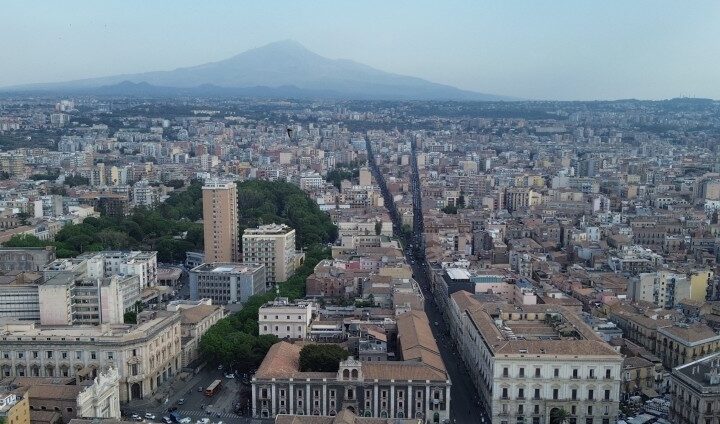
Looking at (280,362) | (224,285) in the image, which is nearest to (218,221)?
(224,285)

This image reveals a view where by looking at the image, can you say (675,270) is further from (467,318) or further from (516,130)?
(516,130)

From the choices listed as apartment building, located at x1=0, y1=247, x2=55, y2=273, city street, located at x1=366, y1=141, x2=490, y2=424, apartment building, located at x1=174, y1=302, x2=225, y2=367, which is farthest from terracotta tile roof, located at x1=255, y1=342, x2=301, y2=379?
apartment building, located at x1=0, y1=247, x2=55, y2=273

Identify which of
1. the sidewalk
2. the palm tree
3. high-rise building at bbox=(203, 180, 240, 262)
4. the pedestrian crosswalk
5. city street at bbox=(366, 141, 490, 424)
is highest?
high-rise building at bbox=(203, 180, 240, 262)

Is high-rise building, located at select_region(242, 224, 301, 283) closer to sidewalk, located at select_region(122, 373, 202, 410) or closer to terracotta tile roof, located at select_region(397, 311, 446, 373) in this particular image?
terracotta tile roof, located at select_region(397, 311, 446, 373)

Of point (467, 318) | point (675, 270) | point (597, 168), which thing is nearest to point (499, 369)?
point (467, 318)

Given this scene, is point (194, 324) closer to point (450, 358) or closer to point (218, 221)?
point (450, 358)

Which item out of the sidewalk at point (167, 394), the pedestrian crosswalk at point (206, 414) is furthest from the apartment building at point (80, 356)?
the pedestrian crosswalk at point (206, 414)
